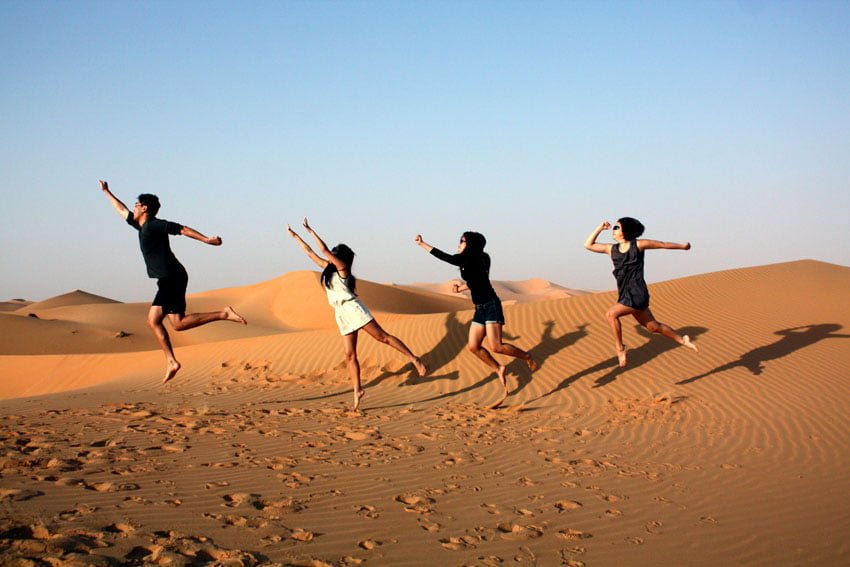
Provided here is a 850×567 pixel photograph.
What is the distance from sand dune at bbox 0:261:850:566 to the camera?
3.66 m

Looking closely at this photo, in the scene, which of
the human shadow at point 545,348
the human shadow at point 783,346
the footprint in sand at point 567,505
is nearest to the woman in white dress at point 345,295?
the human shadow at point 545,348

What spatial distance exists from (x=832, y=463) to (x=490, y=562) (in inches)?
168

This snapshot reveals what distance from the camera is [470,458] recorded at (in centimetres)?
584

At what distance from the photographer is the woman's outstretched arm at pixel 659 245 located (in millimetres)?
7895

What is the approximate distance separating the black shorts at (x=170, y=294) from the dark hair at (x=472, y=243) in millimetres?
3287

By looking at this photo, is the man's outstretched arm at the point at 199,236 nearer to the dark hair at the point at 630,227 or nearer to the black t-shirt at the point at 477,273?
the black t-shirt at the point at 477,273

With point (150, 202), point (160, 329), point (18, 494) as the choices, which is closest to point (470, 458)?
point (18, 494)

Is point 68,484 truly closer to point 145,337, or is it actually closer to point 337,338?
point 337,338

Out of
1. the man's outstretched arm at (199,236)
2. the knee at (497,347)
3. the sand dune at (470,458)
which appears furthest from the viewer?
the knee at (497,347)

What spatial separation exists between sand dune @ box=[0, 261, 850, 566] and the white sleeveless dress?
1.12 m

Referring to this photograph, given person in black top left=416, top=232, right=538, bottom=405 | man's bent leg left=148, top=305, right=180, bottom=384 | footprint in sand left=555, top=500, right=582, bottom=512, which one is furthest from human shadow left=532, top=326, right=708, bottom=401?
man's bent leg left=148, top=305, right=180, bottom=384

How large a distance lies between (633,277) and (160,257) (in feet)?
18.6

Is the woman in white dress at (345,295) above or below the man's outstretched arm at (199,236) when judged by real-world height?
below

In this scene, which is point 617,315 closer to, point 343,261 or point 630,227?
point 630,227
